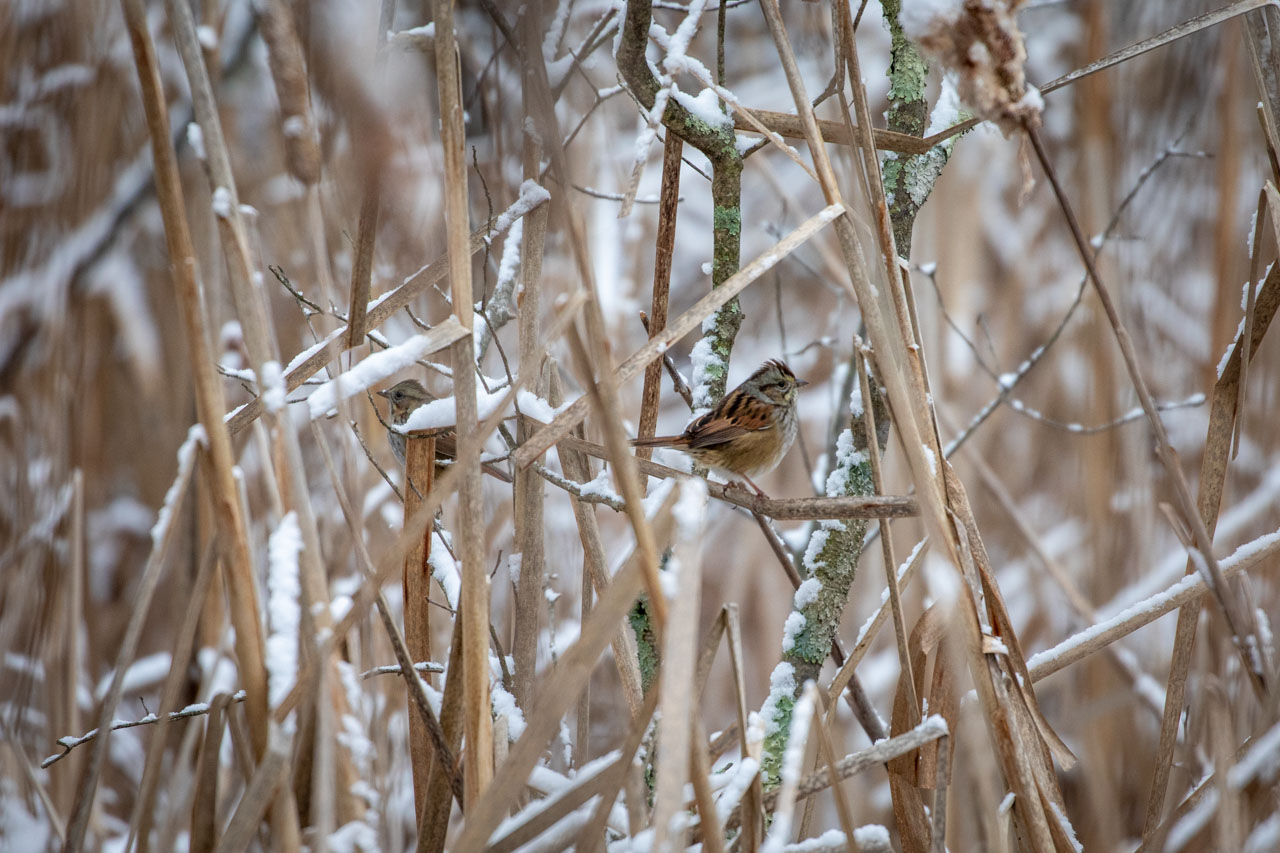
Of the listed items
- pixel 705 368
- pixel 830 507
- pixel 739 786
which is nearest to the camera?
pixel 739 786

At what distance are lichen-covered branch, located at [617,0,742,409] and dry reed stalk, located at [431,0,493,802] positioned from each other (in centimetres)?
31

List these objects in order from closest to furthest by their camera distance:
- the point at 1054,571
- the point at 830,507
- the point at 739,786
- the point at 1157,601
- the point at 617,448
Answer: the point at 617,448 < the point at 739,786 < the point at 830,507 < the point at 1157,601 < the point at 1054,571

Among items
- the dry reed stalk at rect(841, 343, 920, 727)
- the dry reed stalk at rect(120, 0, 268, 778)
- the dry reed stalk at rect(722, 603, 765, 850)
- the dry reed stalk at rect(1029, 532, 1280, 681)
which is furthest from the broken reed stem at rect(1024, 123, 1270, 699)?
the dry reed stalk at rect(120, 0, 268, 778)

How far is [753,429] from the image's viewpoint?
7.73ft

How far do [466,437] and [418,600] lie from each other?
466mm

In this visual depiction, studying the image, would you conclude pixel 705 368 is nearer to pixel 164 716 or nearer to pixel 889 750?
pixel 889 750

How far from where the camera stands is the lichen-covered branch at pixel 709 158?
1.42 meters

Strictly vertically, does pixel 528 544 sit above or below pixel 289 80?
below

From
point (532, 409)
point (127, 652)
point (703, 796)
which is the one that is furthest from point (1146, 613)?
point (127, 652)

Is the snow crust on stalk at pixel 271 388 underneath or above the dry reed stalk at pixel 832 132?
underneath

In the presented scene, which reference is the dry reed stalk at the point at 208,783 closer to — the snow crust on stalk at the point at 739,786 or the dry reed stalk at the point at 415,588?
the dry reed stalk at the point at 415,588

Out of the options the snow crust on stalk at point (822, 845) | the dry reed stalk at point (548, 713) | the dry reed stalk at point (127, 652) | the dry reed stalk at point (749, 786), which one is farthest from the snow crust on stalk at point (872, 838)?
the dry reed stalk at point (127, 652)

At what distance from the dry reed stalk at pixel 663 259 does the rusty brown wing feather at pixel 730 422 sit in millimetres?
162

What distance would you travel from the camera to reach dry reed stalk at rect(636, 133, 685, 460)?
5.14 ft
